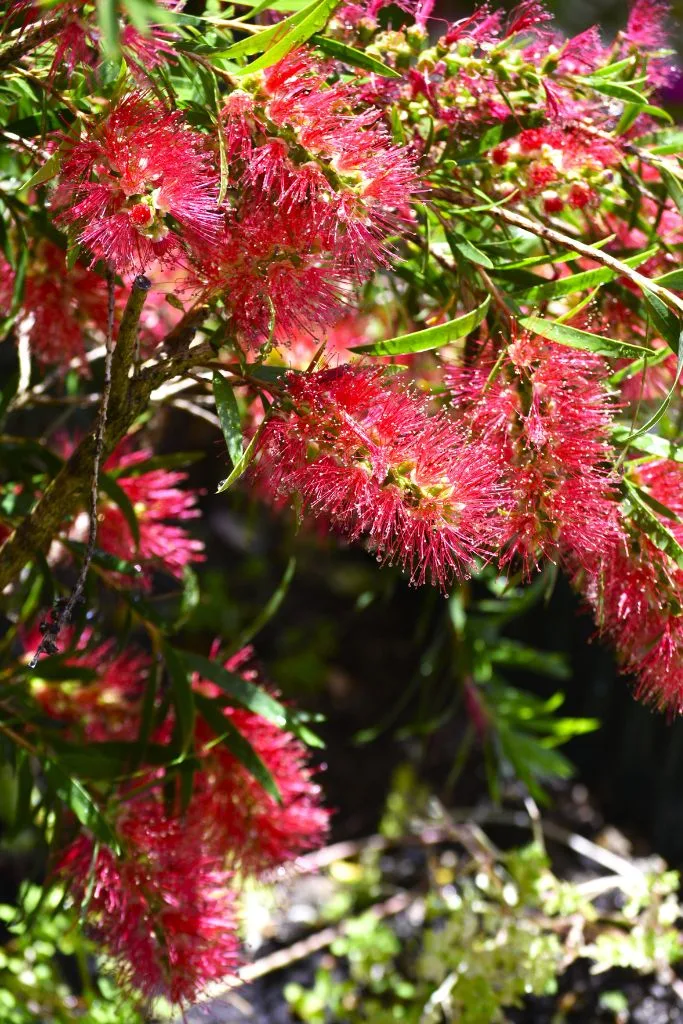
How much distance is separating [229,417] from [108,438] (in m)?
0.13

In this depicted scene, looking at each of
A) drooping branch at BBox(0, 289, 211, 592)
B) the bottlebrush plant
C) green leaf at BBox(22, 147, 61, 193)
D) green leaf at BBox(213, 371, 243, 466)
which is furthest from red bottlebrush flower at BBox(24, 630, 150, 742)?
green leaf at BBox(22, 147, 61, 193)

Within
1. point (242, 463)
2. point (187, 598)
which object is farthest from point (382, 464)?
point (187, 598)

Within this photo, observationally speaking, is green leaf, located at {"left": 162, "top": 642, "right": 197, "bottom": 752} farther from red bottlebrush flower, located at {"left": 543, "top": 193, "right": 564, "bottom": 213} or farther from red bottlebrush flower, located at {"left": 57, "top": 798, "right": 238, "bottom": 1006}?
red bottlebrush flower, located at {"left": 543, "top": 193, "right": 564, "bottom": 213}

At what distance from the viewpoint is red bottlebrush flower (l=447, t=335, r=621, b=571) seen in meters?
0.65

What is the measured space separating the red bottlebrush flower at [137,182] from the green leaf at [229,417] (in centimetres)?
10

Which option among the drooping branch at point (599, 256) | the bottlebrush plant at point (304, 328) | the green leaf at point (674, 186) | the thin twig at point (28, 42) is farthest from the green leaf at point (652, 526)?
the thin twig at point (28, 42)

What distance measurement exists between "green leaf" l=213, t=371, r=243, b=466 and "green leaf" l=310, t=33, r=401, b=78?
223 millimetres

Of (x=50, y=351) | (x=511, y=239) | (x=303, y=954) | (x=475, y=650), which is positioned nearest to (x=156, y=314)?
(x=50, y=351)

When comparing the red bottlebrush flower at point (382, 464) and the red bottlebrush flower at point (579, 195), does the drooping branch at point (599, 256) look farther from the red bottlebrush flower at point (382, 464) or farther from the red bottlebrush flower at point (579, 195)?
the red bottlebrush flower at point (382, 464)

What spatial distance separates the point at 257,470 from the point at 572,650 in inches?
49.5

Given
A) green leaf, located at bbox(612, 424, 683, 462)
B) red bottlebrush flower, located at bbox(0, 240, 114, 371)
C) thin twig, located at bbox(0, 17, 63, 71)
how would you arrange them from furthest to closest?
1. red bottlebrush flower, located at bbox(0, 240, 114, 371)
2. green leaf, located at bbox(612, 424, 683, 462)
3. thin twig, located at bbox(0, 17, 63, 71)

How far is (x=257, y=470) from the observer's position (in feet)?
2.27

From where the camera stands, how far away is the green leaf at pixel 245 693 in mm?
904

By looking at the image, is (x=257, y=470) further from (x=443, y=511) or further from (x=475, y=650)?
(x=475, y=650)
